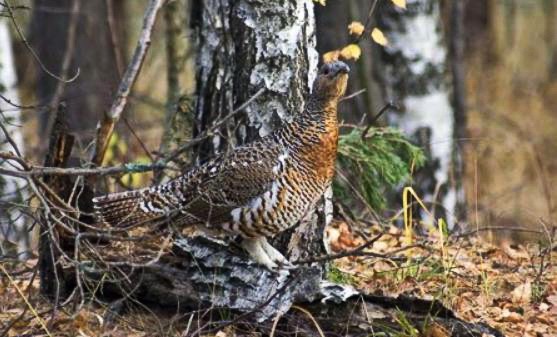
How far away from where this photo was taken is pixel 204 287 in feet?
19.6

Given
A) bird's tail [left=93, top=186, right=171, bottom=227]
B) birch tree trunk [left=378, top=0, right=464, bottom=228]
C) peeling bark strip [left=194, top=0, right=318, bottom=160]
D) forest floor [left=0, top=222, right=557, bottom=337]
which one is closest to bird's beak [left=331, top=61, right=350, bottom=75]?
peeling bark strip [left=194, top=0, right=318, bottom=160]

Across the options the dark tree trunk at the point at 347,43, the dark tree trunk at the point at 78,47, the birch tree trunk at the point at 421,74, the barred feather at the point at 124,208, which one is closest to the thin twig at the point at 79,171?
the barred feather at the point at 124,208

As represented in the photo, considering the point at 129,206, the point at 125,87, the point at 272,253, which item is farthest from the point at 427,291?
the point at 125,87

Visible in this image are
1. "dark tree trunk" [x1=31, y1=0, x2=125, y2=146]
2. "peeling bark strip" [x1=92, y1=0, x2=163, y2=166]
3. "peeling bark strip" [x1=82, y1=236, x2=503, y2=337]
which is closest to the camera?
"peeling bark strip" [x1=82, y1=236, x2=503, y2=337]

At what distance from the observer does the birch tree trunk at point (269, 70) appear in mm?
6602

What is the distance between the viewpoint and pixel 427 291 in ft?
21.0

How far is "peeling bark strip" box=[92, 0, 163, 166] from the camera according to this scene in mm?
6113

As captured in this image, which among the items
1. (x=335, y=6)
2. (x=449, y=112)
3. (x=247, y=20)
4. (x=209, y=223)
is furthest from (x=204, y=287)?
(x=335, y=6)

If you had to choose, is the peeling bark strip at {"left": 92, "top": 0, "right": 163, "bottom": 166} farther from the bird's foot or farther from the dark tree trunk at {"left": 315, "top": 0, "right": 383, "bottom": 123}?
the dark tree trunk at {"left": 315, "top": 0, "right": 383, "bottom": 123}

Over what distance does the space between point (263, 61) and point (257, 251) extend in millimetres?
1210

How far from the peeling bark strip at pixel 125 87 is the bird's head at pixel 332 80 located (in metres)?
1.03

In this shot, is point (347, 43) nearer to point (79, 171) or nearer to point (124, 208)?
point (124, 208)

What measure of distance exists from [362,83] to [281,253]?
514cm

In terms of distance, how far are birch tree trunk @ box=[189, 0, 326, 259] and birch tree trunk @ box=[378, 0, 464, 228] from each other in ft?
14.0
